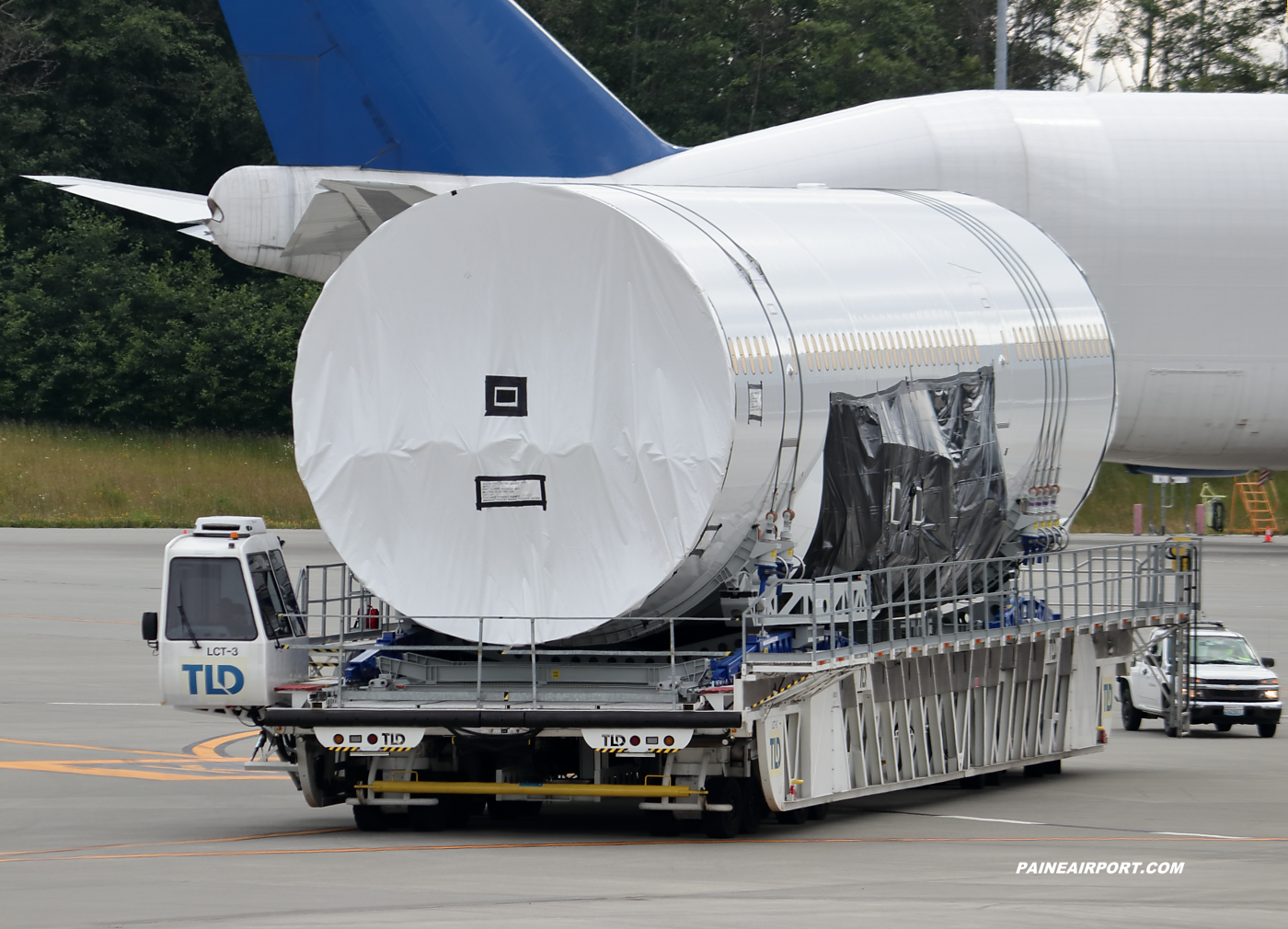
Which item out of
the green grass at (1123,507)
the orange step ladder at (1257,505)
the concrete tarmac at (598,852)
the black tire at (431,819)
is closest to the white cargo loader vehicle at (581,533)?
the black tire at (431,819)

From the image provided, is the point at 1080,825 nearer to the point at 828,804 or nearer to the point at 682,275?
the point at 828,804

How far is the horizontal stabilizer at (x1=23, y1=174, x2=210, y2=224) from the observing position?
113 feet

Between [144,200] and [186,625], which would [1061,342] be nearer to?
[186,625]

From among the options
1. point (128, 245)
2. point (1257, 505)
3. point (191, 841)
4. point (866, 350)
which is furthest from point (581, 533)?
point (128, 245)

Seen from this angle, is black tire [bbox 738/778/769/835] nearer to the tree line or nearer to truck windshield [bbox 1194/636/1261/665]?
truck windshield [bbox 1194/636/1261/665]

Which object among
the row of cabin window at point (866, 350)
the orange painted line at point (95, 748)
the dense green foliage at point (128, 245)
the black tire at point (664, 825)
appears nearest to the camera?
the black tire at point (664, 825)

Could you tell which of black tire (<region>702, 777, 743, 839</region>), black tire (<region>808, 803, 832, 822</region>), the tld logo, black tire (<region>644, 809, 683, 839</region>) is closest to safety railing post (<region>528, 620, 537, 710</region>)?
black tire (<region>644, 809, 683, 839</region>)

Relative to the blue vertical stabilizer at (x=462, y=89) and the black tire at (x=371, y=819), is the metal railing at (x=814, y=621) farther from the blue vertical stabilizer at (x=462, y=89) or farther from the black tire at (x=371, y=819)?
the blue vertical stabilizer at (x=462, y=89)

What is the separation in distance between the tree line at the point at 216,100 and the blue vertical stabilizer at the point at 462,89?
952 inches

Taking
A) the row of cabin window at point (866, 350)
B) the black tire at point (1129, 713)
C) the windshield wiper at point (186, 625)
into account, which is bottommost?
the black tire at point (1129, 713)

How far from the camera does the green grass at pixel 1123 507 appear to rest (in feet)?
170

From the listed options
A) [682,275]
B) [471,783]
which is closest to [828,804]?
[471,783]

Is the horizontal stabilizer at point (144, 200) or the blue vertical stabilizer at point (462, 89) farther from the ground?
the blue vertical stabilizer at point (462, 89)

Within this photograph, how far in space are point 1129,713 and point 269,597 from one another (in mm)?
13810
